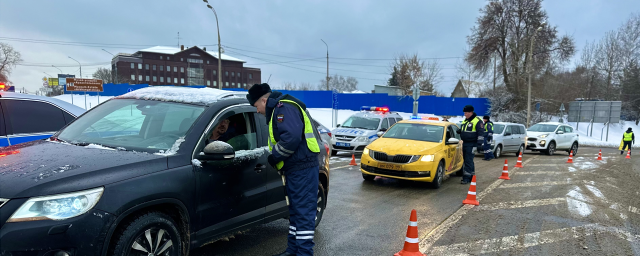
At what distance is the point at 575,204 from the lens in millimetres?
7359

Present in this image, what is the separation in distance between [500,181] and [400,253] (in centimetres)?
662

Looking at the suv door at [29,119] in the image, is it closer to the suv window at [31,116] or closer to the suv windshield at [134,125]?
the suv window at [31,116]

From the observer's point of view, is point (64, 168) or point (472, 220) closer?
point (64, 168)

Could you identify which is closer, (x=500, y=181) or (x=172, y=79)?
(x=500, y=181)

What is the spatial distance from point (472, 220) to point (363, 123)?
29.8 feet

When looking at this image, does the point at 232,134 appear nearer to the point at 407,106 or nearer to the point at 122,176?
the point at 122,176

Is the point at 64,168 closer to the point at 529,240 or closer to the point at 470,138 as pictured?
the point at 529,240

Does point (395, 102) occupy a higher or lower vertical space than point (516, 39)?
lower

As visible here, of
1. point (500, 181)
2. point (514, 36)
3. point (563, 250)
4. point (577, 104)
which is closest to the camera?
→ point (563, 250)

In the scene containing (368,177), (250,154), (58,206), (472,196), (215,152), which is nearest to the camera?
(58,206)

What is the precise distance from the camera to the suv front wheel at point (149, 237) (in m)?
2.75

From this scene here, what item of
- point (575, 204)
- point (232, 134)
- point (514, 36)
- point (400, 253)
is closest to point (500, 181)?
point (575, 204)

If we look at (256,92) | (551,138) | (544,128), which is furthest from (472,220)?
(544,128)

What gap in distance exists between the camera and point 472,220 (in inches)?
237
